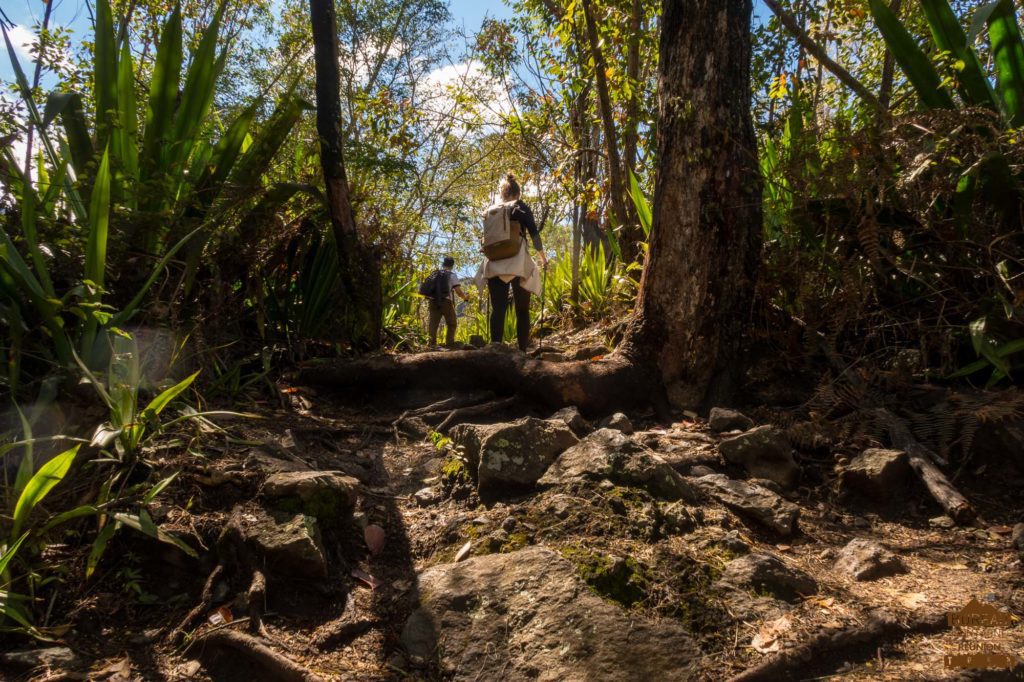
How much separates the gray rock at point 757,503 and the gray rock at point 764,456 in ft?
0.84

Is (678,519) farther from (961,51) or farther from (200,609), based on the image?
(961,51)

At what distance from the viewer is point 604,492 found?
2.54m

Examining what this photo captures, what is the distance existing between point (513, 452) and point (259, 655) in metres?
1.16

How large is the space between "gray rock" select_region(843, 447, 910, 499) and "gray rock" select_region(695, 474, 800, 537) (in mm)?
447

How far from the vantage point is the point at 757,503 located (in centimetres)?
266

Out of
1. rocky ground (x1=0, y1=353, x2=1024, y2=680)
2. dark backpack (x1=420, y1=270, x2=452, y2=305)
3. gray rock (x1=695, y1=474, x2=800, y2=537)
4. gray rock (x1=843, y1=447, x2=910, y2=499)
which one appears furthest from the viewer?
dark backpack (x1=420, y1=270, x2=452, y2=305)

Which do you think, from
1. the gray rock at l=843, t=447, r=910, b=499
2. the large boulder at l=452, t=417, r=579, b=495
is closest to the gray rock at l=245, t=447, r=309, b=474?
the large boulder at l=452, t=417, r=579, b=495

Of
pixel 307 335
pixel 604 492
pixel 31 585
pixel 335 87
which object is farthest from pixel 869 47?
pixel 31 585

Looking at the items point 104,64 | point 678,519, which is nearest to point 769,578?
point 678,519

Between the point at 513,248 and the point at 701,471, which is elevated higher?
the point at 513,248

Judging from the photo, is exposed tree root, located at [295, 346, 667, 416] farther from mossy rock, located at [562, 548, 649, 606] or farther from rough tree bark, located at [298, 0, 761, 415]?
mossy rock, located at [562, 548, 649, 606]

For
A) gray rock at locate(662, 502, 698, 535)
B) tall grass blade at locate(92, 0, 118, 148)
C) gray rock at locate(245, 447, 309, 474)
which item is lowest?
gray rock at locate(662, 502, 698, 535)

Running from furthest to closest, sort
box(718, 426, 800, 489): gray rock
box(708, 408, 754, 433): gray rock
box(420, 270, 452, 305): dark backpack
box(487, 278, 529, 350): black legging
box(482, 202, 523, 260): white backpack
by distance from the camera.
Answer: box(420, 270, 452, 305): dark backpack < box(487, 278, 529, 350): black legging < box(482, 202, 523, 260): white backpack < box(708, 408, 754, 433): gray rock < box(718, 426, 800, 489): gray rock

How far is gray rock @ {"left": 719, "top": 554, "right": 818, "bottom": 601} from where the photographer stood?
2133 millimetres
